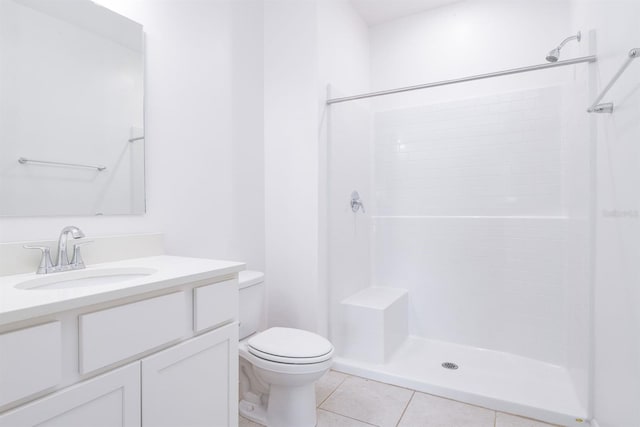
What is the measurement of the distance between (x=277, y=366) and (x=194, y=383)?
0.45 metres

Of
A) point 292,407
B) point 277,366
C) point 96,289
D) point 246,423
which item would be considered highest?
point 96,289

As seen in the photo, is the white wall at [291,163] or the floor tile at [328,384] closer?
the floor tile at [328,384]

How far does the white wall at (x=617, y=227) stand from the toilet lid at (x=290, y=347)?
1117 mm

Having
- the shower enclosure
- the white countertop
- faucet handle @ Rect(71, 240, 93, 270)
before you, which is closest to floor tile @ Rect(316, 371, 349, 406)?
the shower enclosure

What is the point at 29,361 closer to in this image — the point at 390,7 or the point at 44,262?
the point at 44,262

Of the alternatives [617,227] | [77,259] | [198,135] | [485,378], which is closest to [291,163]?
[198,135]

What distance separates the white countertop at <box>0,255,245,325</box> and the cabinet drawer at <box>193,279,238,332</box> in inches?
1.9

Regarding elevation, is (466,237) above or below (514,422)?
above

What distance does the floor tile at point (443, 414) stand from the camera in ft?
5.48

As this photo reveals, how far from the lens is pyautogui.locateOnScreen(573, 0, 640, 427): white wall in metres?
1.11

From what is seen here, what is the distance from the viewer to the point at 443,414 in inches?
68.7

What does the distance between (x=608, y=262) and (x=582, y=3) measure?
4.81 feet

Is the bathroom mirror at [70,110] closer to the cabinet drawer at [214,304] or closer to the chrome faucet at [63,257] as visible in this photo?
the chrome faucet at [63,257]

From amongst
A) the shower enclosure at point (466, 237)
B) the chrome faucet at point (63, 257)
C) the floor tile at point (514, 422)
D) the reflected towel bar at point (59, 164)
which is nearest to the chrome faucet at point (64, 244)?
the chrome faucet at point (63, 257)
